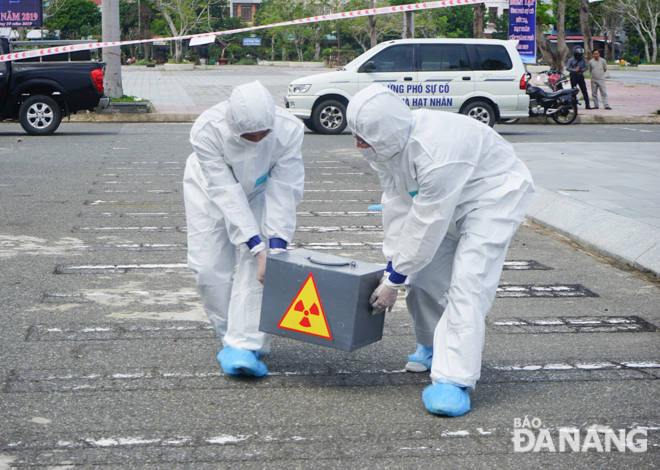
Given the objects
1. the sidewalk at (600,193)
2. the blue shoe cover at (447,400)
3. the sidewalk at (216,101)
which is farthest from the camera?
the sidewalk at (216,101)

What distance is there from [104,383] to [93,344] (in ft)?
1.93

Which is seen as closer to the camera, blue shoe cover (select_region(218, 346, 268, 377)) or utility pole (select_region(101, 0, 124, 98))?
blue shoe cover (select_region(218, 346, 268, 377))

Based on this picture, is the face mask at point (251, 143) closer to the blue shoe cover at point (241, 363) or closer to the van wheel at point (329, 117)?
the blue shoe cover at point (241, 363)

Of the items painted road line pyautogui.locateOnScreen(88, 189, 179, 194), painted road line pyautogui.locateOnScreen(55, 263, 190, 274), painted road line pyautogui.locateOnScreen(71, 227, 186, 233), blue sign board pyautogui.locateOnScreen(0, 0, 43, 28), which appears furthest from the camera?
blue sign board pyautogui.locateOnScreen(0, 0, 43, 28)

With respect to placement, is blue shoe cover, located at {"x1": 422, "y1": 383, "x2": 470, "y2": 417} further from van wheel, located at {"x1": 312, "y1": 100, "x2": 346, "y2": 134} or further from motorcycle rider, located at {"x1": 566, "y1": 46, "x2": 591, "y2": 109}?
motorcycle rider, located at {"x1": 566, "y1": 46, "x2": 591, "y2": 109}

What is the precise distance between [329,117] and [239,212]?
12.0 m

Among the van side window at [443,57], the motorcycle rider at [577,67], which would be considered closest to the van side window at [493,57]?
the van side window at [443,57]

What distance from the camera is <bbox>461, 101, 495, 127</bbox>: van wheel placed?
15230 mm

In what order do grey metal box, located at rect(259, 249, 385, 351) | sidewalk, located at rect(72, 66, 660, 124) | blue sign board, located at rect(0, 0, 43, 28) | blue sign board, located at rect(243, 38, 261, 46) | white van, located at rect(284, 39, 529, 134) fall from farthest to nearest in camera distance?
blue sign board, located at rect(243, 38, 261, 46)
blue sign board, located at rect(0, 0, 43, 28)
sidewalk, located at rect(72, 66, 660, 124)
white van, located at rect(284, 39, 529, 134)
grey metal box, located at rect(259, 249, 385, 351)

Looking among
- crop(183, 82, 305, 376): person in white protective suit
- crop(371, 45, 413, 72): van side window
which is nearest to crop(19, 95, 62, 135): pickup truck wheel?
crop(371, 45, 413, 72): van side window

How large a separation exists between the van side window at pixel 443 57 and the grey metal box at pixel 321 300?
1212cm

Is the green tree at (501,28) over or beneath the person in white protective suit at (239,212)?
over

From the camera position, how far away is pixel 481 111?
50.4 ft

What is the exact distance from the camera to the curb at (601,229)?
6160mm
